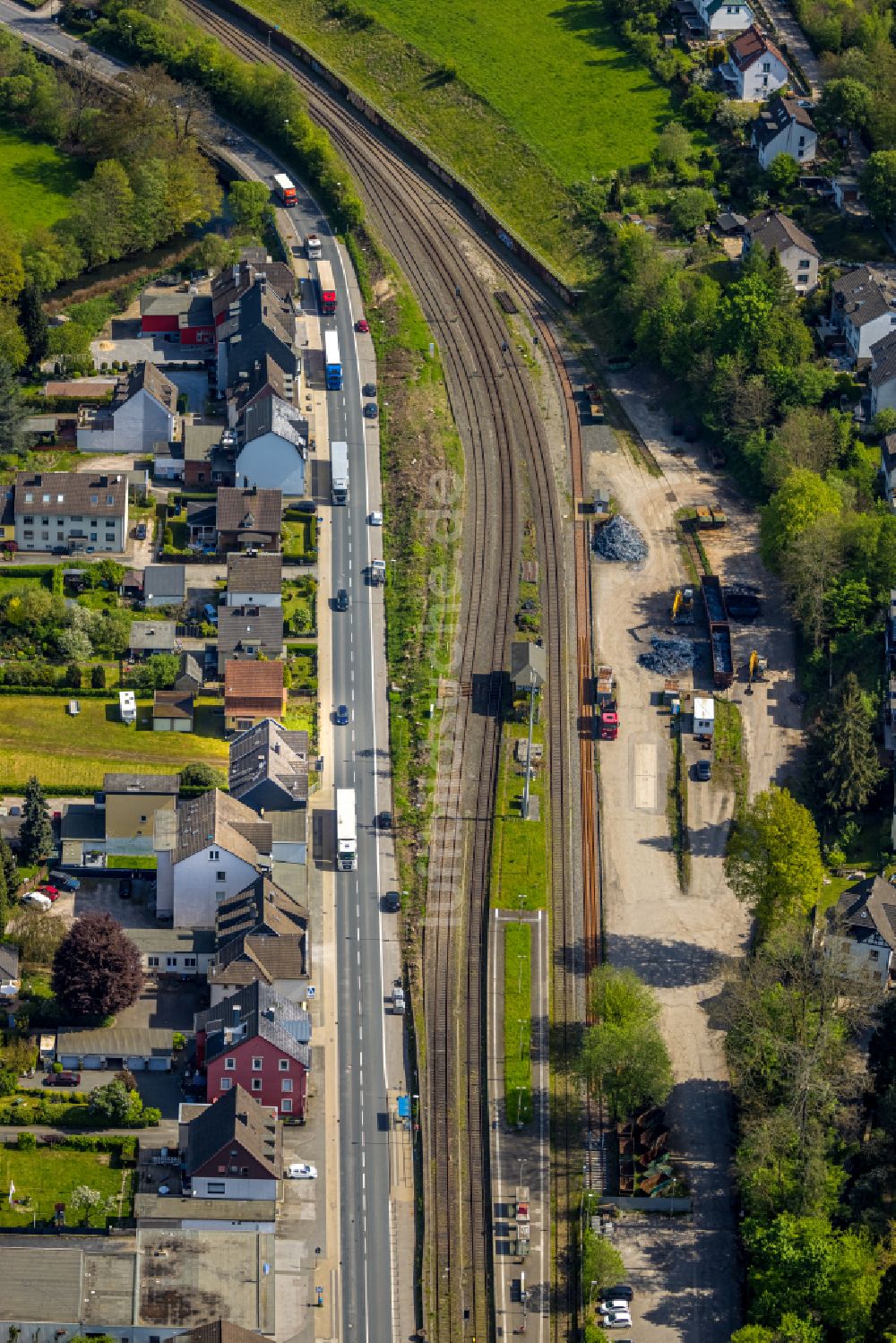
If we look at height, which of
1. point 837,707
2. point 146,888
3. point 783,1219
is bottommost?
point 783,1219

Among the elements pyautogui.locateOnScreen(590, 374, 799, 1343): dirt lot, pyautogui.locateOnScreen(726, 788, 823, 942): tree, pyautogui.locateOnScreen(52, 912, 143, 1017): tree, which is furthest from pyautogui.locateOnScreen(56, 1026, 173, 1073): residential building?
pyautogui.locateOnScreen(726, 788, 823, 942): tree

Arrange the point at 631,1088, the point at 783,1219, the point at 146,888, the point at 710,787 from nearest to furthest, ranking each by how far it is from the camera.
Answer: the point at 783,1219, the point at 631,1088, the point at 146,888, the point at 710,787

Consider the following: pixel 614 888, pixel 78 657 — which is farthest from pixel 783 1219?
pixel 78 657

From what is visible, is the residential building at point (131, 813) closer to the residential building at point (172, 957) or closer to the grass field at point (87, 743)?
the grass field at point (87, 743)

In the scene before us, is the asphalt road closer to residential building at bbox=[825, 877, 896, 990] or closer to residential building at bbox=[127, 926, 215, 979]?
residential building at bbox=[127, 926, 215, 979]

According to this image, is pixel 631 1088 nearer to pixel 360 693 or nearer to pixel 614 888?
pixel 614 888

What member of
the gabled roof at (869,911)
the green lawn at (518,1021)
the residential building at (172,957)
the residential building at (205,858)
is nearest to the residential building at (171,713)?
the residential building at (205,858)
